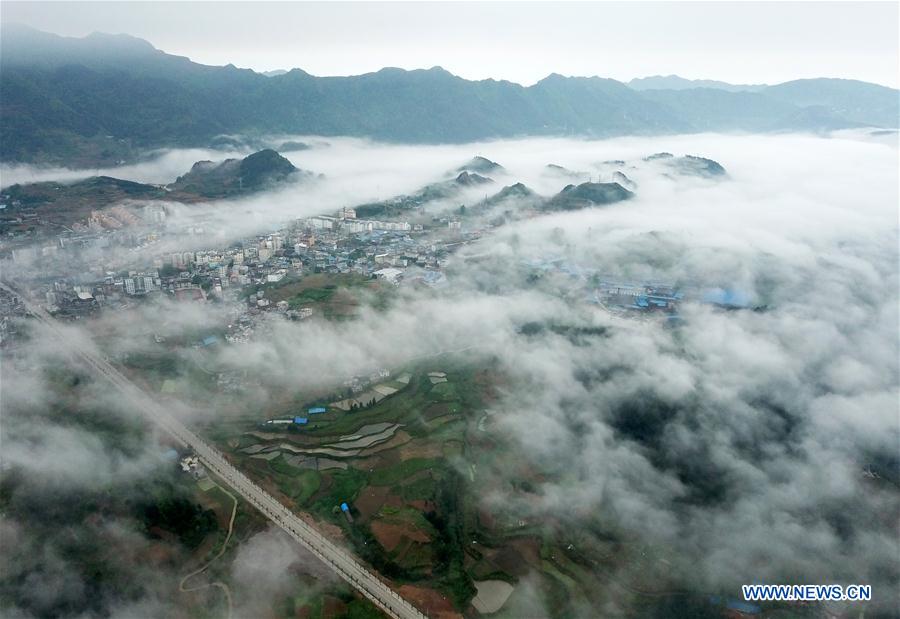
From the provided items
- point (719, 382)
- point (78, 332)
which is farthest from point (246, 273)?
point (719, 382)

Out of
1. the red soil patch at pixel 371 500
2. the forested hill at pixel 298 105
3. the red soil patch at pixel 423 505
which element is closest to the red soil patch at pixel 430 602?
the red soil patch at pixel 423 505

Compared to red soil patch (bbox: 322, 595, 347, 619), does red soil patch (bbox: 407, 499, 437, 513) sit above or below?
above

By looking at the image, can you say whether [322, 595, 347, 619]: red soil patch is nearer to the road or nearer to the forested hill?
the road

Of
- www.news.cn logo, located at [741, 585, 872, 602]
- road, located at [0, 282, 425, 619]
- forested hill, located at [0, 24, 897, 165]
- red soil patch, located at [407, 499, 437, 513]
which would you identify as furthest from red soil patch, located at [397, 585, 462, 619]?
forested hill, located at [0, 24, 897, 165]

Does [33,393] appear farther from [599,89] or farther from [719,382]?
[599,89]

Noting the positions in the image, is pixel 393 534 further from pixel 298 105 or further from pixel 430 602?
pixel 298 105

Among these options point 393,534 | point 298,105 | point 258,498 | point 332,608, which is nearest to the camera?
point 332,608

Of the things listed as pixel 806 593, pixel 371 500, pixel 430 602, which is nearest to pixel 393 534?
pixel 371 500
